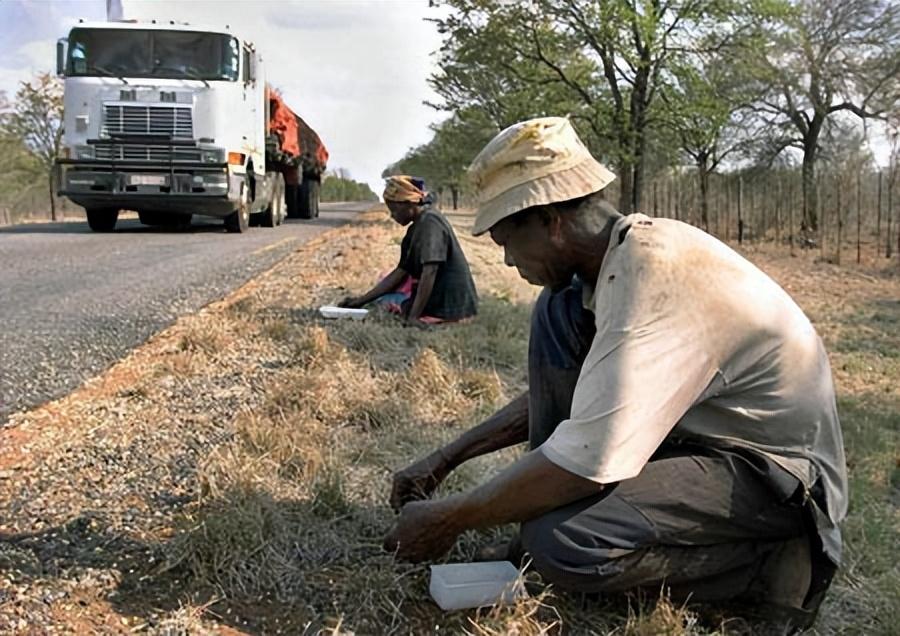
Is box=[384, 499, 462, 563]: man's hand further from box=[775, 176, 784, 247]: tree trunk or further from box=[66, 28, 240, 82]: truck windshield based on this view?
box=[775, 176, 784, 247]: tree trunk

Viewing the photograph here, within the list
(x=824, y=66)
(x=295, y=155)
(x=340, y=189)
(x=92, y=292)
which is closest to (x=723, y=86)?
(x=824, y=66)

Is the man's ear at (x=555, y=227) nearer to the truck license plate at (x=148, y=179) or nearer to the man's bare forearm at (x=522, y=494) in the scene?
the man's bare forearm at (x=522, y=494)

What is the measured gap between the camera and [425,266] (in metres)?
5.82

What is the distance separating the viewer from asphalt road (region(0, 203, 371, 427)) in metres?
4.83

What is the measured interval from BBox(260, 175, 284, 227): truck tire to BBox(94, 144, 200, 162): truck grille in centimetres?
560

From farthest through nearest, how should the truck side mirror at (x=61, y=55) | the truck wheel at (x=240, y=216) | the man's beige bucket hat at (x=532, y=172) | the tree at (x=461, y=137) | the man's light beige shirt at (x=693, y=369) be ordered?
the tree at (x=461, y=137) → the truck wheel at (x=240, y=216) → the truck side mirror at (x=61, y=55) → the man's beige bucket hat at (x=532, y=172) → the man's light beige shirt at (x=693, y=369)

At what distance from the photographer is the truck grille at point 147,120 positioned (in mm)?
13445

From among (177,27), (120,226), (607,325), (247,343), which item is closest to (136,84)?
(177,27)

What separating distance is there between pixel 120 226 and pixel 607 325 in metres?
17.6

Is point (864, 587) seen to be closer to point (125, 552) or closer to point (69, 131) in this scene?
point (125, 552)

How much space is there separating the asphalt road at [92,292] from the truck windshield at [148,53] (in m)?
2.57

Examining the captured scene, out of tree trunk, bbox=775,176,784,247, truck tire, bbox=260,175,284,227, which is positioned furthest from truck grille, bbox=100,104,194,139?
tree trunk, bbox=775,176,784,247

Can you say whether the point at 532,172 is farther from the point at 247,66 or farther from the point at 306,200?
the point at 306,200

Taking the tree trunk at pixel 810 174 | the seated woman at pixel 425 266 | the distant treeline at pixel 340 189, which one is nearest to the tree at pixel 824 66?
the tree trunk at pixel 810 174
